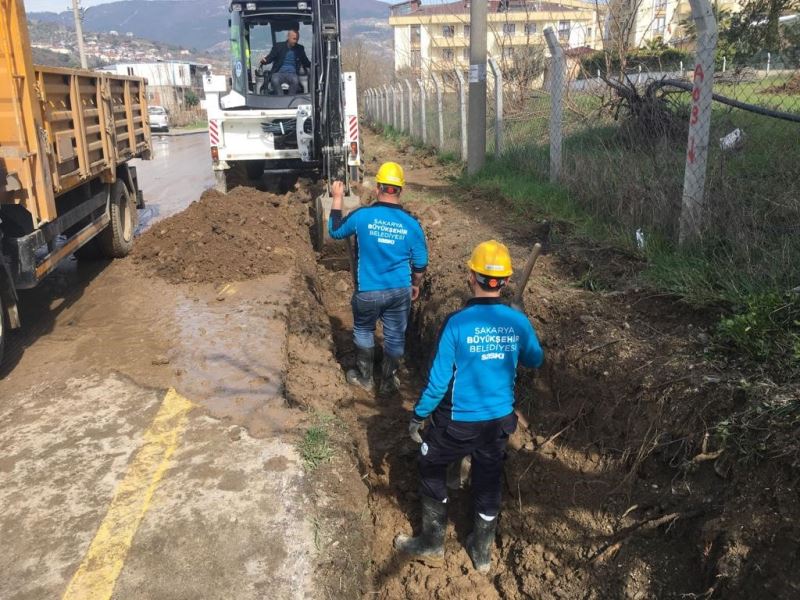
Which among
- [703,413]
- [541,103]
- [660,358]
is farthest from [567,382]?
[541,103]

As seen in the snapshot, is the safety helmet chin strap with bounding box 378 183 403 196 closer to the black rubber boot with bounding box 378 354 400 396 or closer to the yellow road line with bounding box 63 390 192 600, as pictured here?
the black rubber boot with bounding box 378 354 400 396

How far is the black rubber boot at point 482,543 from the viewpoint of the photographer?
4016 mm

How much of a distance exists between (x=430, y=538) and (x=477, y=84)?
9.43 m

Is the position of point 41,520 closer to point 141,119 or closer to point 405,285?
point 405,285

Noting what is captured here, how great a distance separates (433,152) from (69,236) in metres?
12.4

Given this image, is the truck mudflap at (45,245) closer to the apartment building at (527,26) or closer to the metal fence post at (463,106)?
the apartment building at (527,26)

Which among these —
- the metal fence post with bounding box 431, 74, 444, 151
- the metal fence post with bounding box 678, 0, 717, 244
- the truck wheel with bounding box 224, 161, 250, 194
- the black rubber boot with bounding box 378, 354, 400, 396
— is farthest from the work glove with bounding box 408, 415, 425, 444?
Answer: the metal fence post with bounding box 431, 74, 444, 151

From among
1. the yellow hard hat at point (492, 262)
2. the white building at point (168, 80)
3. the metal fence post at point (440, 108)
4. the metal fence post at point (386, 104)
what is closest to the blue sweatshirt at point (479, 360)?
the yellow hard hat at point (492, 262)

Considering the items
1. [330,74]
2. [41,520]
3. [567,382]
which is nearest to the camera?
[41,520]

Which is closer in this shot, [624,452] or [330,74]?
[624,452]

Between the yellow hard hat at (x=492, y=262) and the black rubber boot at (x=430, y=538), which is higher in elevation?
the yellow hard hat at (x=492, y=262)

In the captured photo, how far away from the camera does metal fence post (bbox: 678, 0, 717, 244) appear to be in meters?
5.27

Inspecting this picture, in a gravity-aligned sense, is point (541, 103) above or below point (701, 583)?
above

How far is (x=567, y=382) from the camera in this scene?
15.4 feet
